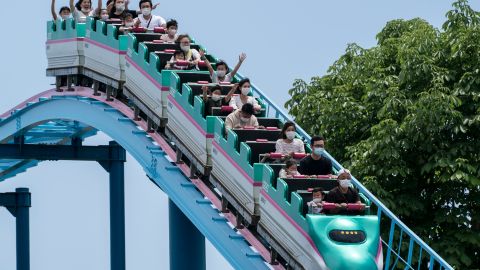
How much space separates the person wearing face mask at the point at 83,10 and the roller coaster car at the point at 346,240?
7.95 meters

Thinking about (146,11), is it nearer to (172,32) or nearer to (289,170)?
(172,32)

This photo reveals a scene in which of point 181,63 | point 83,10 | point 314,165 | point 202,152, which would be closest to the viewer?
point 314,165

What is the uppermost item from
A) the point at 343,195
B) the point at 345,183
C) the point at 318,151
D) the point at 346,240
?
the point at 318,151

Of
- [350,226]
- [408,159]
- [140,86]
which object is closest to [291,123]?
[350,226]

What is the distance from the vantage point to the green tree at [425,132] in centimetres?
2023

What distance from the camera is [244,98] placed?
17656 mm

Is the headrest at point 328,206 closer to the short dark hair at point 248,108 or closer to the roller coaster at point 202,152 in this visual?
the roller coaster at point 202,152

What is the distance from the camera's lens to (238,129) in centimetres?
1677

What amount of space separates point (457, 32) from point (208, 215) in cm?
586

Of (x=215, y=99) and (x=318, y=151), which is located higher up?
(x=215, y=99)

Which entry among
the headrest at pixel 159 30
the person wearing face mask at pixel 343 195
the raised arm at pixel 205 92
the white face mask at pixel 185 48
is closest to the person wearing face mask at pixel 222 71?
the white face mask at pixel 185 48

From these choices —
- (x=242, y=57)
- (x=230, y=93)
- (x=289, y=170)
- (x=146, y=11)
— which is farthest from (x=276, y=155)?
(x=146, y=11)

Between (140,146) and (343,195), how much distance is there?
484 centimetres

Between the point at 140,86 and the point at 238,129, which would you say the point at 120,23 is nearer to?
the point at 140,86
